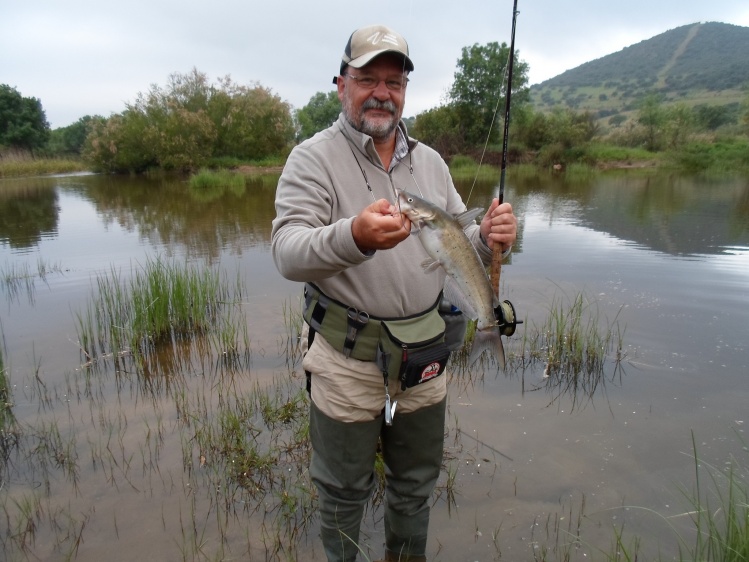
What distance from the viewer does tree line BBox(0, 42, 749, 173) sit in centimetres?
4047

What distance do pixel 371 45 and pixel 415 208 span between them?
0.82 m

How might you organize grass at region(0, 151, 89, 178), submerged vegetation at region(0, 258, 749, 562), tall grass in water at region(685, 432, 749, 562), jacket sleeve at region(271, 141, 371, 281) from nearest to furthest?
jacket sleeve at region(271, 141, 371, 281), tall grass in water at region(685, 432, 749, 562), submerged vegetation at region(0, 258, 749, 562), grass at region(0, 151, 89, 178)

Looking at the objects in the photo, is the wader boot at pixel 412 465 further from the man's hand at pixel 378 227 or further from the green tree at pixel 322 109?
the green tree at pixel 322 109

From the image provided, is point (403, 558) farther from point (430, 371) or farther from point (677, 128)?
point (677, 128)

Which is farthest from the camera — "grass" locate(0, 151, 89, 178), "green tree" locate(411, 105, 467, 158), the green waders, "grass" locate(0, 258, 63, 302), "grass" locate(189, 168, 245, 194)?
"green tree" locate(411, 105, 467, 158)

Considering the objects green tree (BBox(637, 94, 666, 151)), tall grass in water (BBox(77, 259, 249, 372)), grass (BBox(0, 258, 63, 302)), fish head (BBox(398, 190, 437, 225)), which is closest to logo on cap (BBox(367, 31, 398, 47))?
fish head (BBox(398, 190, 437, 225))

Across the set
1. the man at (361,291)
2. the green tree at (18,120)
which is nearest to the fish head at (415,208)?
the man at (361,291)

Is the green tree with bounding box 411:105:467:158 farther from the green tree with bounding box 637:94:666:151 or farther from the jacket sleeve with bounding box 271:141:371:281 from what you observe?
the jacket sleeve with bounding box 271:141:371:281

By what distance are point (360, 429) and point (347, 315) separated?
0.58m

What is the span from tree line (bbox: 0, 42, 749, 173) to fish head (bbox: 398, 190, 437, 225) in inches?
1550

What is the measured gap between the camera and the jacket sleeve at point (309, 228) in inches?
75.1

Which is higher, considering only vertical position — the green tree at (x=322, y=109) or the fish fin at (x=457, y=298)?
the green tree at (x=322, y=109)

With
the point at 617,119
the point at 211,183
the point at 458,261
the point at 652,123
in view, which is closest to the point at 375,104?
the point at 458,261

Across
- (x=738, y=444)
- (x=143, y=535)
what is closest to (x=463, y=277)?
(x=143, y=535)
